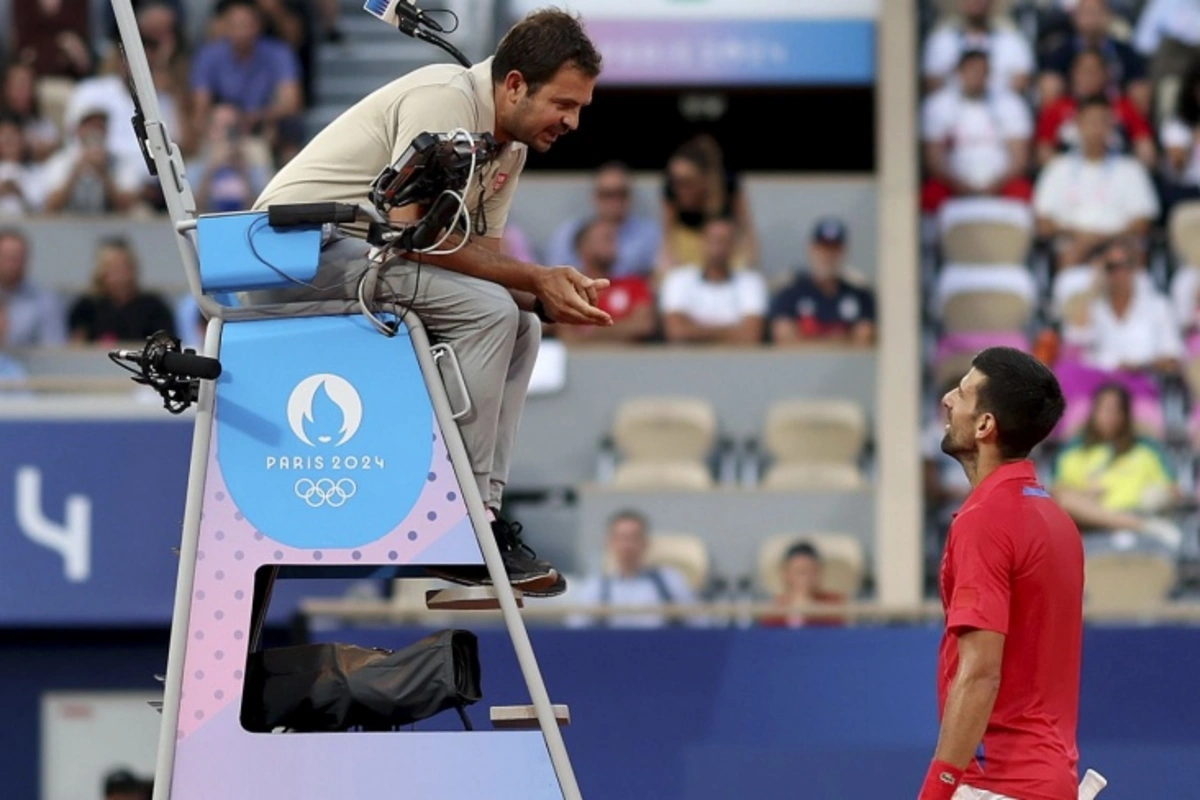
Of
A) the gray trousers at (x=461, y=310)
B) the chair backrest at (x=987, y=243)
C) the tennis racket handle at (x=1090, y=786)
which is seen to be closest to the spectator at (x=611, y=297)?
the chair backrest at (x=987, y=243)

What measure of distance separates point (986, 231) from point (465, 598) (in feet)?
27.4

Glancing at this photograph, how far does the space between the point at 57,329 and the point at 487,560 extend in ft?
26.6

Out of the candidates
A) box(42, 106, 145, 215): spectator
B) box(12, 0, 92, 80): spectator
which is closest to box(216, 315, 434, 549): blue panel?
box(42, 106, 145, 215): spectator

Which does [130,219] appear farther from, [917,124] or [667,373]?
[917,124]

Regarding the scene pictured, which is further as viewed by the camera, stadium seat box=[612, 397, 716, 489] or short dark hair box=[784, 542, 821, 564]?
stadium seat box=[612, 397, 716, 489]

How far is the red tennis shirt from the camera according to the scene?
179 inches

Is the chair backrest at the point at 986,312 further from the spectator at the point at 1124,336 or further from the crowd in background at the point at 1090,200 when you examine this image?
the spectator at the point at 1124,336

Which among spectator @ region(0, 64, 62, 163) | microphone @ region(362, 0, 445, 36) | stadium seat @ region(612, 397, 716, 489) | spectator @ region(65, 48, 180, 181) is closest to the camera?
microphone @ region(362, 0, 445, 36)

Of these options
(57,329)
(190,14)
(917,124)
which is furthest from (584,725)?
(190,14)

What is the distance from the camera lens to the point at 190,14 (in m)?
14.6

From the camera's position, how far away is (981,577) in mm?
4500

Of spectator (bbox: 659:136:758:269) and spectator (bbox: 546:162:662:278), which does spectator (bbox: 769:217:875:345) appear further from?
spectator (bbox: 546:162:662:278)

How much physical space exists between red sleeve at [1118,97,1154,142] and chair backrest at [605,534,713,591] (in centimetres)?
405

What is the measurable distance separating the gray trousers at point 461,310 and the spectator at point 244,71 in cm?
898
